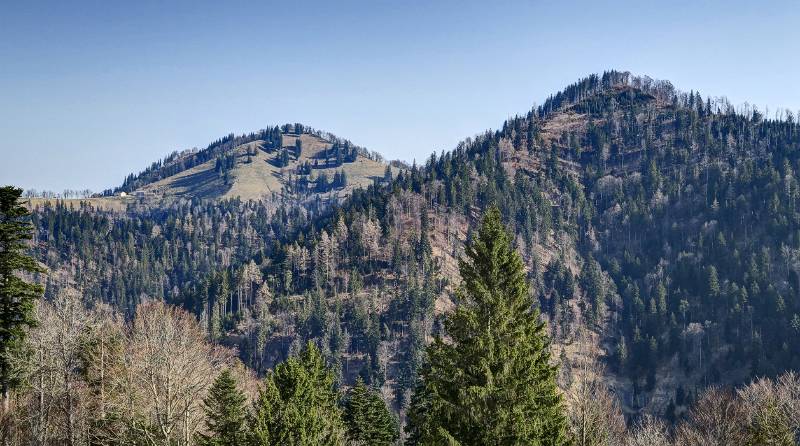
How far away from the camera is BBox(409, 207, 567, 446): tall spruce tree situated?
81.7 ft

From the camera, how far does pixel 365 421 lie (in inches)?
2415

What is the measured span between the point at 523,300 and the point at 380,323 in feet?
494

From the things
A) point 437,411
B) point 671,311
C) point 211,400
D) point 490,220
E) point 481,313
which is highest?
point 490,220

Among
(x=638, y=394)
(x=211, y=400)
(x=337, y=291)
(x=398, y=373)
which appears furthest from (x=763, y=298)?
(x=211, y=400)

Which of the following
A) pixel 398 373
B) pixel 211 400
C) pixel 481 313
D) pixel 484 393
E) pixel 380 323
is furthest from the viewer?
pixel 380 323

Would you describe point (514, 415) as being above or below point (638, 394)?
above

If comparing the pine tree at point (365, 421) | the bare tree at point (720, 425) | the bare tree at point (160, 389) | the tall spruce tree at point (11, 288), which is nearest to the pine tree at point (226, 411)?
the bare tree at point (160, 389)

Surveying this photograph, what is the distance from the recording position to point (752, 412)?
192 feet

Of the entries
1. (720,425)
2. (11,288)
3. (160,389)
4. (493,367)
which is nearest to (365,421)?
(160,389)

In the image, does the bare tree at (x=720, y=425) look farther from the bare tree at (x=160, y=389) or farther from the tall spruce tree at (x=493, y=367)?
the bare tree at (x=160, y=389)

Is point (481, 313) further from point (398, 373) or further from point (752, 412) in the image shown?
point (398, 373)

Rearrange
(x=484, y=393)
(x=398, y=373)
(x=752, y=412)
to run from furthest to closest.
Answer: (x=398, y=373)
(x=752, y=412)
(x=484, y=393)

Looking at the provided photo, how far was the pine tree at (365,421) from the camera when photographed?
6066 centimetres

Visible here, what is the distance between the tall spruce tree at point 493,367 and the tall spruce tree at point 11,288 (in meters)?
25.8
